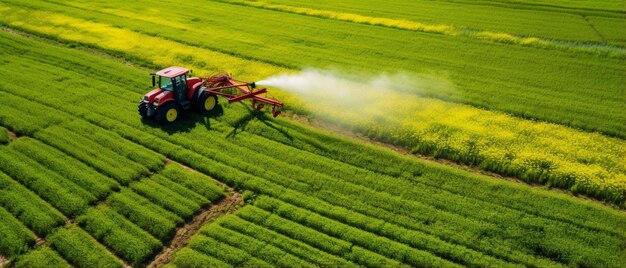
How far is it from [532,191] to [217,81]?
17.1 m

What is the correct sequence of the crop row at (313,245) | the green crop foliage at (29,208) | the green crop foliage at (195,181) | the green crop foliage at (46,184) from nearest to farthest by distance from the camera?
the crop row at (313,245) → the green crop foliage at (29,208) → the green crop foliage at (46,184) → the green crop foliage at (195,181)

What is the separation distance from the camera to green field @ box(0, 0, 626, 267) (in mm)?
17734

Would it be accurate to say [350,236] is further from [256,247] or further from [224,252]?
[224,252]

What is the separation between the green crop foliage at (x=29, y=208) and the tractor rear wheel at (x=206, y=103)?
353 inches

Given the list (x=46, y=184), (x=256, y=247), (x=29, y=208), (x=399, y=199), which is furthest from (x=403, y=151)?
(x=29, y=208)

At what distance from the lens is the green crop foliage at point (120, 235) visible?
17406 millimetres

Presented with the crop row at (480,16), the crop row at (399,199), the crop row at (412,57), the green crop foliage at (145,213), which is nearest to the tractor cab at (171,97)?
the crop row at (399,199)

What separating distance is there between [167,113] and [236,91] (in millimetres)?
4963

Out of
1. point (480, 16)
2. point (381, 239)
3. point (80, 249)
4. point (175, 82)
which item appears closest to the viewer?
point (80, 249)

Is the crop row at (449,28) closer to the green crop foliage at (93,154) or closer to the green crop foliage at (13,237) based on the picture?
the green crop foliage at (93,154)

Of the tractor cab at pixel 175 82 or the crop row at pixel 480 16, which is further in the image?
the crop row at pixel 480 16

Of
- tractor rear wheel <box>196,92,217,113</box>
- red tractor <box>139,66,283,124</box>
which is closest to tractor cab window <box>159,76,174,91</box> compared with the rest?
red tractor <box>139,66,283,124</box>

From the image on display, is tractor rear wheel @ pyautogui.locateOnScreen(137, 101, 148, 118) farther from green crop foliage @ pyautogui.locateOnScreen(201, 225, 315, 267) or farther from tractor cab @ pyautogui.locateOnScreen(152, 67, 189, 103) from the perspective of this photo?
green crop foliage @ pyautogui.locateOnScreen(201, 225, 315, 267)

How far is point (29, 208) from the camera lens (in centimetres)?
1928
